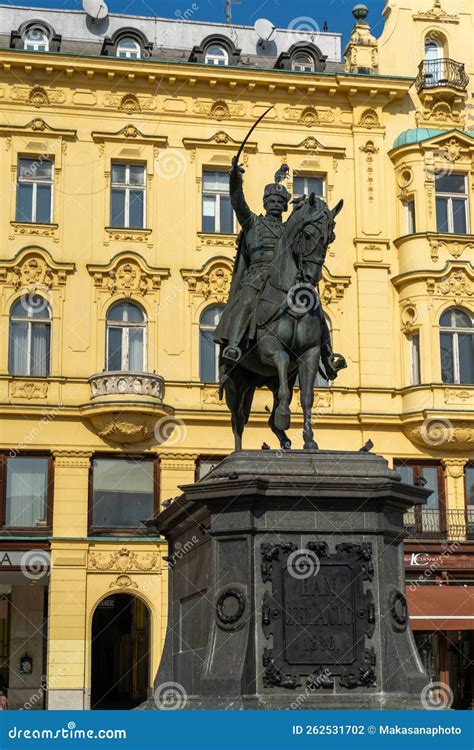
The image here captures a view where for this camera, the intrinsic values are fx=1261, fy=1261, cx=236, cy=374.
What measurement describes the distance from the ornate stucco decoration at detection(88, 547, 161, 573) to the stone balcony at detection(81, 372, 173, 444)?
9.64 feet

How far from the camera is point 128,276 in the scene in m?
34.4

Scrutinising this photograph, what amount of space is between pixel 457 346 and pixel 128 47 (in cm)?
1303

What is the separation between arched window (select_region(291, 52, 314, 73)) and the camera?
37969 millimetres

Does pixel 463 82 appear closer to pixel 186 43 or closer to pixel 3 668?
pixel 186 43

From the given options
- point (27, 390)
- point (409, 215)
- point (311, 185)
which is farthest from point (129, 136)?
point (409, 215)

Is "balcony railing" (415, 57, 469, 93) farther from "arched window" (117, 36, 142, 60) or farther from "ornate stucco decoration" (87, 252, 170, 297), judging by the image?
"ornate stucco decoration" (87, 252, 170, 297)

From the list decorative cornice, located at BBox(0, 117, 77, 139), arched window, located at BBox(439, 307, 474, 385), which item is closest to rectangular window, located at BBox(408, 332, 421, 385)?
arched window, located at BBox(439, 307, 474, 385)

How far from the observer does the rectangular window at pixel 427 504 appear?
33625 millimetres

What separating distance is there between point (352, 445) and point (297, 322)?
864 inches

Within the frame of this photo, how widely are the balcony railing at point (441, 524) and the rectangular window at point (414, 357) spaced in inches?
144

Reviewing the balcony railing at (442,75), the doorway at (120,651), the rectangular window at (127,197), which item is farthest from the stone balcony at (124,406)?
the balcony railing at (442,75)

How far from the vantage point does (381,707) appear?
437 inches

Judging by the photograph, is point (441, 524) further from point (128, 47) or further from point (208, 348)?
point (128, 47)

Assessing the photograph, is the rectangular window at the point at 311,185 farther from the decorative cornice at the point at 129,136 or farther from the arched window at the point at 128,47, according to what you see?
the arched window at the point at 128,47
